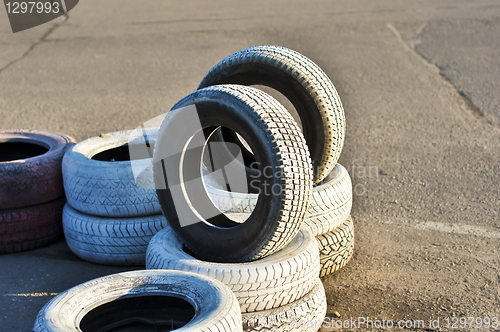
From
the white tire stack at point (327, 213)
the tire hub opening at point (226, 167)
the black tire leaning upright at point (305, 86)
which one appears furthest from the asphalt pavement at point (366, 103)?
the tire hub opening at point (226, 167)

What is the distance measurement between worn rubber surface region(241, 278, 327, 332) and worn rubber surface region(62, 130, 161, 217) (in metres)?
1.47

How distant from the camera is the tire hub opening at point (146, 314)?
2770 millimetres

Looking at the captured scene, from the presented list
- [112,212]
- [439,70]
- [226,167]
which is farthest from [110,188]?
[439,70]

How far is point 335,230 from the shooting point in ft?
12.6

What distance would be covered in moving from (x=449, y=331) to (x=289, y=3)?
12387 millimetres

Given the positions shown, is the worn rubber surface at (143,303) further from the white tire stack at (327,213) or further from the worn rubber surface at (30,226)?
the worn rubber surface at (30,226)

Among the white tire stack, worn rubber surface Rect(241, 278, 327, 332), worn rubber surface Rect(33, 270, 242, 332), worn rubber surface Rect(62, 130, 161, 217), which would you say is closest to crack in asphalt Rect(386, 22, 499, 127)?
the white tire stack

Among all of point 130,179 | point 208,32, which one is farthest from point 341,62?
point 130,179

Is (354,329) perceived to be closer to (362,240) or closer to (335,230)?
(335,230)

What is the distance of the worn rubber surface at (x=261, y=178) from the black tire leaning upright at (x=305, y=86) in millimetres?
807

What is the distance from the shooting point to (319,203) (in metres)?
3.73

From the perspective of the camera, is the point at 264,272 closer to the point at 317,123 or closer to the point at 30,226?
the point at 317,123

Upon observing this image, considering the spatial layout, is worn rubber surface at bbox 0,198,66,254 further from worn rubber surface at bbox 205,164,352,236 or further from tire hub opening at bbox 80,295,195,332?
tire hub opening at bbox 80,295,195,332

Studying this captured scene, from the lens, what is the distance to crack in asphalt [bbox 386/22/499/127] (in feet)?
23.1
